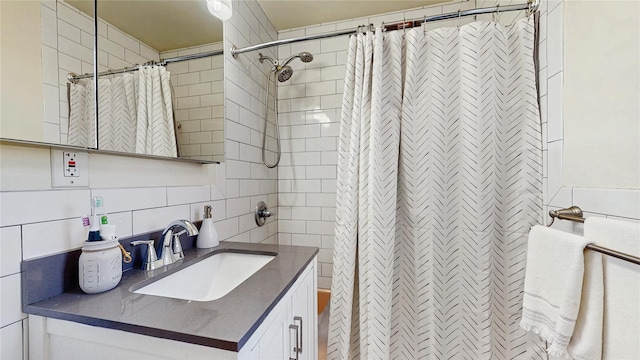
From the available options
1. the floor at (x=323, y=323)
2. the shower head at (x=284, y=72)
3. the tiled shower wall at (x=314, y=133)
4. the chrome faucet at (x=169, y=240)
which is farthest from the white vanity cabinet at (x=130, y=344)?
the shower head at (x=284, y=72)

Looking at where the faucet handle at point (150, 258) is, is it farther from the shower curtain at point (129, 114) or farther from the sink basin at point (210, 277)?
the shower curtain at point (129, 114)

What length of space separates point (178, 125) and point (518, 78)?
5.17 ft

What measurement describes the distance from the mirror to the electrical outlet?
36 millimetres

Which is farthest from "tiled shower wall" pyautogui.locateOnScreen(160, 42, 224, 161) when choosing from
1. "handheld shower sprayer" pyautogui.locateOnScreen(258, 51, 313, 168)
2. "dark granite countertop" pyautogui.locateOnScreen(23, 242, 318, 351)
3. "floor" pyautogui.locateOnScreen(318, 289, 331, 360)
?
"floor" pyautogui.locateOnScreen(318, 289, 331, 360)

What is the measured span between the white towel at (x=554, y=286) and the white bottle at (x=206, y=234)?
1.21m

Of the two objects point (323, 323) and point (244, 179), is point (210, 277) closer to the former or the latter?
point (244, 179)

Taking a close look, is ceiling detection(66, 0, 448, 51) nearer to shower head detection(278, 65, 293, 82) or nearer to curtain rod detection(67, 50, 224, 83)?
curtain rod detection(67, 50, 224, 83)

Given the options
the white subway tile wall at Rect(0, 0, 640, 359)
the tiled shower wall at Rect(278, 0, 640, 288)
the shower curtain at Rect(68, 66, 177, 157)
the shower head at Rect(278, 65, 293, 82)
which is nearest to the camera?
the white subway tile wall at Rect(0, 0, 640, 359)

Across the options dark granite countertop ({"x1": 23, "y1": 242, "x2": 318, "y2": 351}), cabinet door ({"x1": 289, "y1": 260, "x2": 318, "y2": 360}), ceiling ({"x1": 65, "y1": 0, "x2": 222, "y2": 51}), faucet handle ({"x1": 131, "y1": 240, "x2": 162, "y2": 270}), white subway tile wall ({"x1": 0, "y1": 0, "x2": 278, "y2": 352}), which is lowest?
cabinet door ({"x1": 289, "y1": 260, "x2": 318, "y2": 360})

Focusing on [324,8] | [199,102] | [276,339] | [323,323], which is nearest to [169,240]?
[276,339]

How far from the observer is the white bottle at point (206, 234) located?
1.08 meters

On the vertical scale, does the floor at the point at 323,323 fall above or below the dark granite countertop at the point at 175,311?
below

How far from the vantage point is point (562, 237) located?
0.75 meters

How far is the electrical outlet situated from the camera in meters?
0.64
